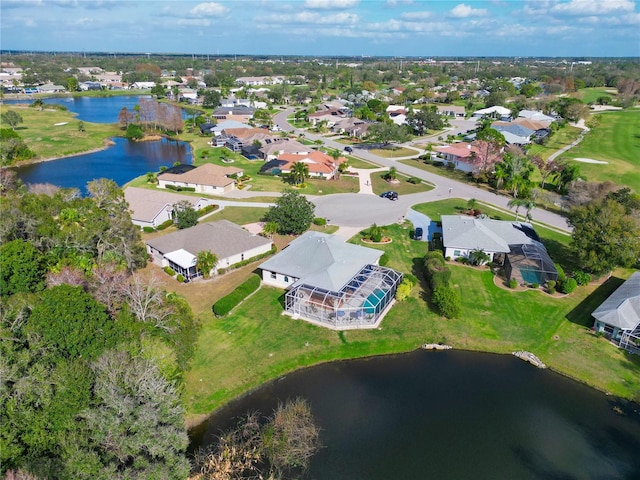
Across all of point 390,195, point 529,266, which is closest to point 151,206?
point 390,195

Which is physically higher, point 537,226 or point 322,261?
point 322,261

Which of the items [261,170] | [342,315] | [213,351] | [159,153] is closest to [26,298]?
[213,351]

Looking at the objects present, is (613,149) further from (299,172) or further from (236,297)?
(236,297)

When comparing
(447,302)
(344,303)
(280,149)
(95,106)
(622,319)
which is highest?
(95,106)

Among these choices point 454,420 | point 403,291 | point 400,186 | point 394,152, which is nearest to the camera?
point 454,420

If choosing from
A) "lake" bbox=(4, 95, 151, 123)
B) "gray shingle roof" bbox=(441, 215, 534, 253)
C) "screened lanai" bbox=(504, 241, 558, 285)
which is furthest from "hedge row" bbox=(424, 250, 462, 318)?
"lake" bbox=(4, 95, 151, 123)
